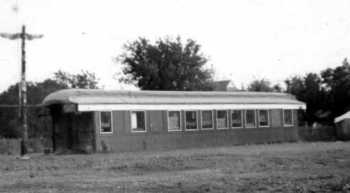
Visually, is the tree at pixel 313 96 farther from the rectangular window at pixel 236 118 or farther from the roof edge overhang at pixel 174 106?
the rectangular window at pixel 236 118

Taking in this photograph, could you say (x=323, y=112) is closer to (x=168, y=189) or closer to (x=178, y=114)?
(x=178, y=114)

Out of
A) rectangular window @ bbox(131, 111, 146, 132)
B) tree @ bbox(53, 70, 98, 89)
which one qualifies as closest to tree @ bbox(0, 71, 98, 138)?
tree @ bbox(53, 70, 98, 89)

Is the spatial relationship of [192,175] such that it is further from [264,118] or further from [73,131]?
[264,118]

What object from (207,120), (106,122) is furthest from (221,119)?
(106,122)

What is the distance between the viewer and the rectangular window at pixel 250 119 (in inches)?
1521

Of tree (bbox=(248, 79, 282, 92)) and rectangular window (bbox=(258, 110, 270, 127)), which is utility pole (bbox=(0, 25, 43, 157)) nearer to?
rectangular window (bbox=(258, 110, 270, 127))

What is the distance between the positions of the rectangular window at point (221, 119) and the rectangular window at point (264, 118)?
10.6 feet

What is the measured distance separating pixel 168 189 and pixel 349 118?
111 feet

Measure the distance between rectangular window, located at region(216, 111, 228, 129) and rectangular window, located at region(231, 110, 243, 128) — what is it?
0.63m

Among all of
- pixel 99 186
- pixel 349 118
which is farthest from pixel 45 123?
pixel 99 186

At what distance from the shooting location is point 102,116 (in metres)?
31.6

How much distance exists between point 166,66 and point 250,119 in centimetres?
2166

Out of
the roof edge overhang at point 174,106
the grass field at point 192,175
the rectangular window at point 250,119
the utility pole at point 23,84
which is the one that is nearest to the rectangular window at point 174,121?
the roof edge overhang at point 174,106

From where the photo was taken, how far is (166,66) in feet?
195
